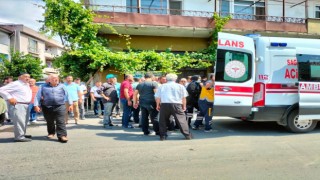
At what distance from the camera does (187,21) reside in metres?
15.5

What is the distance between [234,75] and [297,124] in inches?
92.5

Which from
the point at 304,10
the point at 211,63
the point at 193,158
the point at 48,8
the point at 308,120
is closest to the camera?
the point at 193,158

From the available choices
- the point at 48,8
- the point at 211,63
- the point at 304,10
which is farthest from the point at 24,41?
the point at 304,10

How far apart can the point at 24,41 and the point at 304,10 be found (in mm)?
31300

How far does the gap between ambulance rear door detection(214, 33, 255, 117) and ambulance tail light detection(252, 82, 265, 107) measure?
0.53ft

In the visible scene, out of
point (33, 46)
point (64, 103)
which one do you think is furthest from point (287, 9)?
point (33, 46)

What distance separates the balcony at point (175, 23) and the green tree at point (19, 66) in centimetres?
888

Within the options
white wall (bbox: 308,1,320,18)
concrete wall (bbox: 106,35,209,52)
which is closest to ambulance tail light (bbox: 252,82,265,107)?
concrete wall (bbox: 106,35,209,52)

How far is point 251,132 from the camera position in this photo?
25.6ft

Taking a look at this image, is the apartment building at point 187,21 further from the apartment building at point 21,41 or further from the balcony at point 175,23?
the apartment building at point 21,41

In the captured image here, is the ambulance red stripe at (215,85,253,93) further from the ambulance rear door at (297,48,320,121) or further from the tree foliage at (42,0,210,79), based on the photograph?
the tree foliage at (42,0,210,79)

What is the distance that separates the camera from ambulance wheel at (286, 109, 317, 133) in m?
7.42

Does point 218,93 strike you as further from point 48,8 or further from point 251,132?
point 48,8

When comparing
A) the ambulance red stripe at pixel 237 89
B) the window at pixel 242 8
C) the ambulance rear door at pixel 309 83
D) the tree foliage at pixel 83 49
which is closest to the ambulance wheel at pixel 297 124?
the ambulance rear door at pixel 309 83
